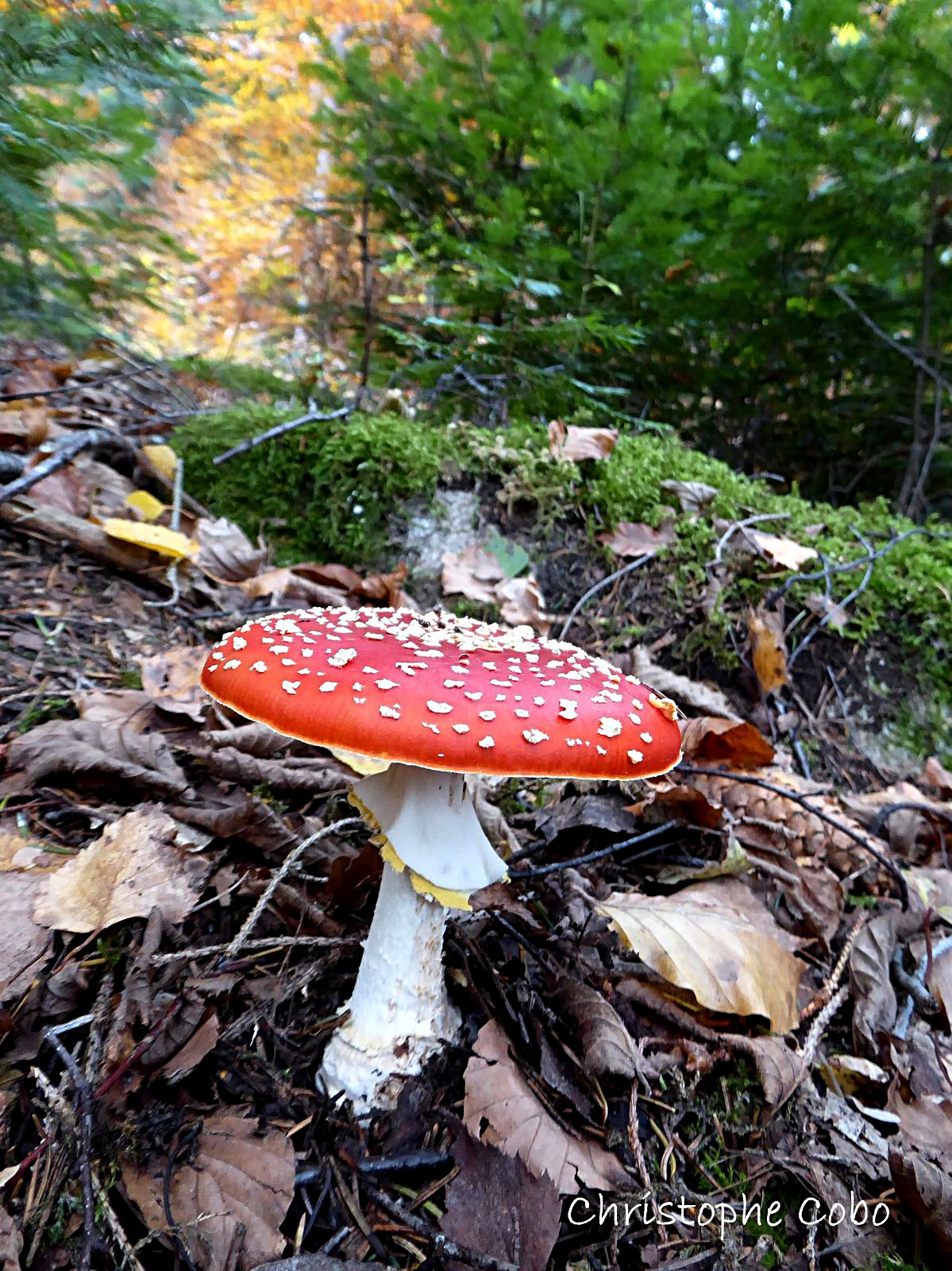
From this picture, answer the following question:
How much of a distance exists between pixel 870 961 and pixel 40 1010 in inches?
86.9

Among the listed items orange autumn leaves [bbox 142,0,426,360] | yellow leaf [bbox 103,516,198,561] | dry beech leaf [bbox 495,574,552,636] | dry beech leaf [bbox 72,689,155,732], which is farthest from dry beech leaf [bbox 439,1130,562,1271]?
orange autumn leaves [bbox 142,0,426,360]

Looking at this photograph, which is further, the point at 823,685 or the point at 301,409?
the point at 301,409

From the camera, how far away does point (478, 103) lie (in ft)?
13.6

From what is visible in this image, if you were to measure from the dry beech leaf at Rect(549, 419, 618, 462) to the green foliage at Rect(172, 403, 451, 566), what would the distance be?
22.2 inches

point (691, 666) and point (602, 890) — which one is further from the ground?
point (691, 666)

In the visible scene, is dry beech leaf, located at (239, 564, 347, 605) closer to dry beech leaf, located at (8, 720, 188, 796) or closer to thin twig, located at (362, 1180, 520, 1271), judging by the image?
dry beech leaf, located at (8, 720, 188, 796)

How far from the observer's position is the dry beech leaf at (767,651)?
304cm

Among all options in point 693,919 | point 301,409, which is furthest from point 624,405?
point 693,919

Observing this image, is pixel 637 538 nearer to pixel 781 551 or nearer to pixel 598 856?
pixel 781 551

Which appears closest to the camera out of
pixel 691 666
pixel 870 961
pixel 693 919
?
pixel 693 919

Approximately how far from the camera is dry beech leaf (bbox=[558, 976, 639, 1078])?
1.67 metres

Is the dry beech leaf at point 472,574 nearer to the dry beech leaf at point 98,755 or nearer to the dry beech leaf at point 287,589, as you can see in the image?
the dry beech leaf at point 287,589

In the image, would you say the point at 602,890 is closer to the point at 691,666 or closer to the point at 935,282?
the point at 691,666

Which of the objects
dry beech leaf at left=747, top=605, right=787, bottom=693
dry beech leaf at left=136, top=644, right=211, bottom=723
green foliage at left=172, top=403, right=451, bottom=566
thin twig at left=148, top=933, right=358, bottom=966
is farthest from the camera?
green foliage at left=172, top=403, right=451, bottom=566
